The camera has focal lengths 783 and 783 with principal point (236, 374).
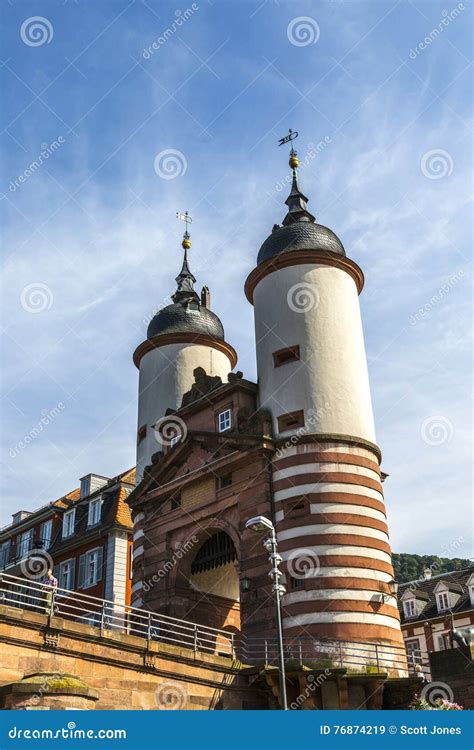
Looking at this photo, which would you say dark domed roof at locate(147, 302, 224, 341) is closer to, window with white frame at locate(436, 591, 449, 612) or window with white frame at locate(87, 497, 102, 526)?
window with white frame at locate(87, 497, 102, 526)

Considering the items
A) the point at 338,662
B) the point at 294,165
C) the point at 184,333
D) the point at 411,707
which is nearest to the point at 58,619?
the point at 338,662

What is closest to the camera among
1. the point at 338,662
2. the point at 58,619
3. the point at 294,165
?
the point at 58,619

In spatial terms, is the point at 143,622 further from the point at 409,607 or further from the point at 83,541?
the point at 409,607

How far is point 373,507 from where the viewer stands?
32.1 m

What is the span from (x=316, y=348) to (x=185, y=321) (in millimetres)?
12900

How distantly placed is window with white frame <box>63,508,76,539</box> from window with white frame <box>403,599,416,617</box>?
2953 centimetres

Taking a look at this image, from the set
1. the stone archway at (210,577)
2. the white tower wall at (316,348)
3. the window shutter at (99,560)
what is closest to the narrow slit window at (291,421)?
the white tower wall at (316,348)

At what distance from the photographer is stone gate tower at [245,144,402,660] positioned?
29.8 metres

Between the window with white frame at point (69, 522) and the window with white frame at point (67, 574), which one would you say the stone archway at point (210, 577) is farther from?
the window with white frame at point (69, 522)

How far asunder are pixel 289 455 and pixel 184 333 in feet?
47.6

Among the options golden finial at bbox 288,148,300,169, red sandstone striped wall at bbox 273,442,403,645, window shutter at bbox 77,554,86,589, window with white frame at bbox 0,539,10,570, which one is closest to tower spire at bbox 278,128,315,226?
golden finial at bbox 288,148,300,169

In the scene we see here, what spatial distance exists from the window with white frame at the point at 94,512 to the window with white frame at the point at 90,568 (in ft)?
7.36

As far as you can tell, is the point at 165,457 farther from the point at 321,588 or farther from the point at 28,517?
the point at 28,517

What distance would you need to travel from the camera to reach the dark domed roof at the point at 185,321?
45.5 meters
